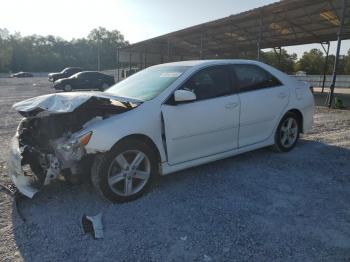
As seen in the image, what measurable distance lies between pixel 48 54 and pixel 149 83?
304 ft

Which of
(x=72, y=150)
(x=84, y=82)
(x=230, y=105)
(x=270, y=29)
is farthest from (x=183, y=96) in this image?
(x=84, y=82)

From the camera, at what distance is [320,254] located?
A: 2.76 metres

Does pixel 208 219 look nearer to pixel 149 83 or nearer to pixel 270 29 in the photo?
pixel 149 83

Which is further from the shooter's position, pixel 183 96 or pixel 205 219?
pixel 183 96

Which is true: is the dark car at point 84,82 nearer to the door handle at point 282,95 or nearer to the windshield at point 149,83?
the windshield at point 149,83

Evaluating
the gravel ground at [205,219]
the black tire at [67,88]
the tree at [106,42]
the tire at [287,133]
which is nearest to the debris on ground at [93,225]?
the gravel ground at [205,219]

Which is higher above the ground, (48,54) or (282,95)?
(48,54)

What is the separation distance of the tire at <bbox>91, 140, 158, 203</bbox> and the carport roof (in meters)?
10.7

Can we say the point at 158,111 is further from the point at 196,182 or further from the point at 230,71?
the point at 230,71

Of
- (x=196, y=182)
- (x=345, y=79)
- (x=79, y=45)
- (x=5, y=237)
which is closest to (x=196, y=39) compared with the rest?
(x=345, y=79)

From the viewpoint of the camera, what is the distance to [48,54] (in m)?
88.5

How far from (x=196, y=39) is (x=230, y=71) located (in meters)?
21.0

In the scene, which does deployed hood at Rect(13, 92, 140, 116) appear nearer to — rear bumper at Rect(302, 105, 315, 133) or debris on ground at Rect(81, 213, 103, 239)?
debris on ground at Rect(81, 213, 103, 239)

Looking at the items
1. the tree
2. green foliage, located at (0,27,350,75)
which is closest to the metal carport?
green foliage, located at (0,27,350,75)
